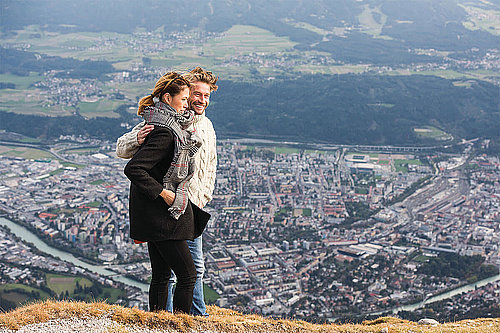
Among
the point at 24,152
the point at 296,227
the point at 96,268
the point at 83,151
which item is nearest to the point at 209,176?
the point at 96,268

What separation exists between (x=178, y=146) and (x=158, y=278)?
0.79m

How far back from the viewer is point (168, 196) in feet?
8.93

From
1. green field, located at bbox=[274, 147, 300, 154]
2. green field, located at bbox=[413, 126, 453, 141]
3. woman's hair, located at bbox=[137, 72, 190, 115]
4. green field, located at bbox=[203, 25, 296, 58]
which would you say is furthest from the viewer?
green field, located at bbox=[203, 25, 296, 58]

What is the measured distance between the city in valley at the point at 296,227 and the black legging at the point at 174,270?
11331 millimetres

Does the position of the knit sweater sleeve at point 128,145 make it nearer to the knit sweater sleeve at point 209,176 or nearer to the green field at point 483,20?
the knit sweater sleeve at point 209,176

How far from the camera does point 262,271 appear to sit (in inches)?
711

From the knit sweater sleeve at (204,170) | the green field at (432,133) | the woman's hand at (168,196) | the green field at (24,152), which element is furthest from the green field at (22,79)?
the woman's hand at (168,196)

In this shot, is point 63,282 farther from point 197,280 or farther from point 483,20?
point 483,20

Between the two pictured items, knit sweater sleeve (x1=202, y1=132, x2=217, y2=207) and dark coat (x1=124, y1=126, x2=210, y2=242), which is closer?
dark coat (x1=124, y1=126, x2=210, y2=242)

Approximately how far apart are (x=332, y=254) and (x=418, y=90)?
3220cm

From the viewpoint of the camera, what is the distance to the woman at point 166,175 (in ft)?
8.78

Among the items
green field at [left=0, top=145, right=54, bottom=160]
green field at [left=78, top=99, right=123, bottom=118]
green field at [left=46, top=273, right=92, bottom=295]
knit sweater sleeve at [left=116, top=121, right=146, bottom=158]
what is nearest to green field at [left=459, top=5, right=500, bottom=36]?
green field at [left=78, top=99, right=123, bottom=118]

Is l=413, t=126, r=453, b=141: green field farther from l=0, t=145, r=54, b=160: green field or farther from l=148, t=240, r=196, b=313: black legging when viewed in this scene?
l=148, t=240, r=196, b=313: black legging

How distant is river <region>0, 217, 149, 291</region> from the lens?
1630 cm
